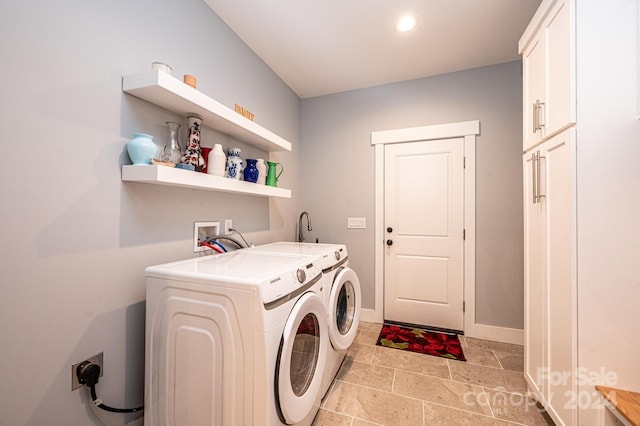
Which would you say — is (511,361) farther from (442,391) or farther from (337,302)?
(337,302)

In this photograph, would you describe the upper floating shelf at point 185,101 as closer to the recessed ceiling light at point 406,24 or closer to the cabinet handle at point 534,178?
the recessed ceiling light at point 406,24

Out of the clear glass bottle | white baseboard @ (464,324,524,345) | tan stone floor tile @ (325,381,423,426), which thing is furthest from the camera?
white baseboard @ (464,324,524,345)

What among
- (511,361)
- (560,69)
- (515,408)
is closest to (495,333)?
(511,361)

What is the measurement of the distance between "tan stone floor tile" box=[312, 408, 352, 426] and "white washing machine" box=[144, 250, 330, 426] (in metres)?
0.37

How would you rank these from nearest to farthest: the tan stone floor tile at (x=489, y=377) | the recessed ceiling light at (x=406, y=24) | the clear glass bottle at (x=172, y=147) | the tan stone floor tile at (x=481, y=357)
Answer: the clear glass bottle at (x=172, y=147)
the tan stone floor tile at (x=489, y=377)
the recessed ceiling light at (x=406, y=24)
the tan stone floor tile at (x=481, y=357)

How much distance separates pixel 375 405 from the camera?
60.6 inches

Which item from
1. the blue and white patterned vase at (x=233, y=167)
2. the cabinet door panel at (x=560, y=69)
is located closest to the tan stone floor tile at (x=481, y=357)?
the cabinet door panel at (x=560, y=69)

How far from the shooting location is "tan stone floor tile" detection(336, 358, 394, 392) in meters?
1.73

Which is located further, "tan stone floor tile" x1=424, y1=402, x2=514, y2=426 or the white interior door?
the white interior door

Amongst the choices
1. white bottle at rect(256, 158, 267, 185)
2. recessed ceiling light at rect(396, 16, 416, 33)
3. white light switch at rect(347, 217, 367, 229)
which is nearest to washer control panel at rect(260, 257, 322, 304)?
white bottle at rect(256, 158, 267, 185)

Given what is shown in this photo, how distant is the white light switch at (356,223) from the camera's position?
9.18 feet

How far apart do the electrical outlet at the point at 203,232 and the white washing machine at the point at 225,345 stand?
0.39 meters

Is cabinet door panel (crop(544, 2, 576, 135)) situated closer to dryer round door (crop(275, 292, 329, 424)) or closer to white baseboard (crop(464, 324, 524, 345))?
dryer round door (crop(275, 292, 329, 424))

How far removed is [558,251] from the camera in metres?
1.22
